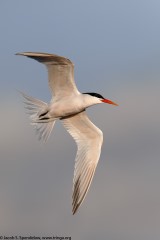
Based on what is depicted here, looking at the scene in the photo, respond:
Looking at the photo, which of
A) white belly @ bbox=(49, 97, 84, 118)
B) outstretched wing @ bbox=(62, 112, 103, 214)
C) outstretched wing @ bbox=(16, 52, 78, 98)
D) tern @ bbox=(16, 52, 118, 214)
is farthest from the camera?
outstretched wing @ bbox=(62, 112, 103, 214)

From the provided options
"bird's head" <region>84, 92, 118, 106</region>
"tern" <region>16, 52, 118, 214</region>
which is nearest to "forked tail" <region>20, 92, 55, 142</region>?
"tern" <region>16, 52, 118, 214</region>

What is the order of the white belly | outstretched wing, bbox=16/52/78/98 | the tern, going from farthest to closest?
the white belly, the tern, outstretched wing, bbox=16/52/78/98

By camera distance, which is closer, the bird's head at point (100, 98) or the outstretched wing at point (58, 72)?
the outstretched wing at point (58, 72)

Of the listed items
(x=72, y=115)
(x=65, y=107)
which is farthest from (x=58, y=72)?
(x=72, y=115)

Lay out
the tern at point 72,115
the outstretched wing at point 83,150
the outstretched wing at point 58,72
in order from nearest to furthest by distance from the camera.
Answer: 1. the outstretched wing at point 58,72
2. the tern at point 72,115
3. the outstretched wing at point 83,150

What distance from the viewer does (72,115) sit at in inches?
507

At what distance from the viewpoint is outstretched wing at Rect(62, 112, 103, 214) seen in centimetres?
1233

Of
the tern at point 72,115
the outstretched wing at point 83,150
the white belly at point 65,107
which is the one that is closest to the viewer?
the tern at point 72,115

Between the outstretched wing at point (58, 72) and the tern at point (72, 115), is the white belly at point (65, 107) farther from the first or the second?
the outstretched wing at point (58, 72)

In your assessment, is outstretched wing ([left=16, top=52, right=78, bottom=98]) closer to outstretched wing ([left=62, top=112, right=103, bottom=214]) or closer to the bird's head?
the bird's head

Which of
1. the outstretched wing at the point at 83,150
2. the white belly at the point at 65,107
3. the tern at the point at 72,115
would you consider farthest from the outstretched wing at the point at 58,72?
the outstretched wing at the point at 83,150

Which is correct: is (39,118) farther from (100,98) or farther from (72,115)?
(100,98)

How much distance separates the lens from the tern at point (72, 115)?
11.8 metres

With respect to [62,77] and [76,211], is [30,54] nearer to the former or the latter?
[62,77]
